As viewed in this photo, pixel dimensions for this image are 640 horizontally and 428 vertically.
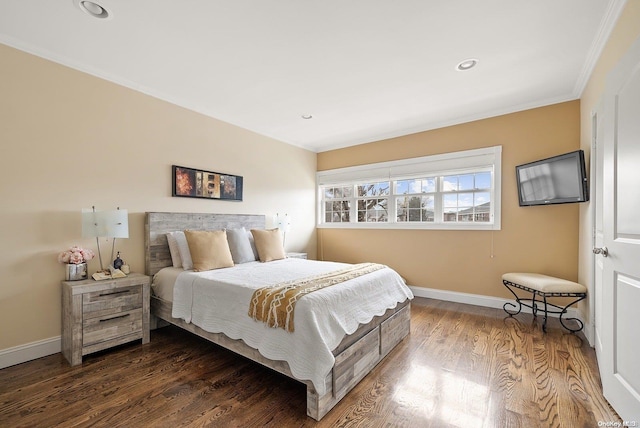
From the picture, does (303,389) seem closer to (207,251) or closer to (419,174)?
(207,251)

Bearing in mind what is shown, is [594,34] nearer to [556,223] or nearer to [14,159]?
[556,223]

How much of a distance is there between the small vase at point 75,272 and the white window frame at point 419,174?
12.3 ft

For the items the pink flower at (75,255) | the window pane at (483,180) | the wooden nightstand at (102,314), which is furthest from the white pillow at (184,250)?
the window pane at (483,180)

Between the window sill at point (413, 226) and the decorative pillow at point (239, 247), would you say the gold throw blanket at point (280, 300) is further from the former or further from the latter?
the window sill at point (413, 226)

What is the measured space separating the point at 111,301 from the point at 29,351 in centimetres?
74

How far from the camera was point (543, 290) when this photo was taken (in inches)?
112

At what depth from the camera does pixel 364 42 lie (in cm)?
231

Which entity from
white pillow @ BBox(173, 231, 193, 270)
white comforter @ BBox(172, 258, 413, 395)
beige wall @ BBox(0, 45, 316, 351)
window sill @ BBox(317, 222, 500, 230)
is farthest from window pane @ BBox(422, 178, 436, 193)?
white pillow @ BBox(173, 231, 193, 270)

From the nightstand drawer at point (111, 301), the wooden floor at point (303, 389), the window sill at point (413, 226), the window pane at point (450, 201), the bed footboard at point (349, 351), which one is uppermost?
the window pane at point (450, 201)

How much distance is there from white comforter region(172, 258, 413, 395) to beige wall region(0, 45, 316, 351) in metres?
1.09

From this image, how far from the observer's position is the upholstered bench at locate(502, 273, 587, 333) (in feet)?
9.30

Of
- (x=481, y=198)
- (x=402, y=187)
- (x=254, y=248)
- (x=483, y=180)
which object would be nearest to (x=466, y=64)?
(x=483, y=180)

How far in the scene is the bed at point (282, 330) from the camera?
1734 millimetres

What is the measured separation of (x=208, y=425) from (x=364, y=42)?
295 cm
